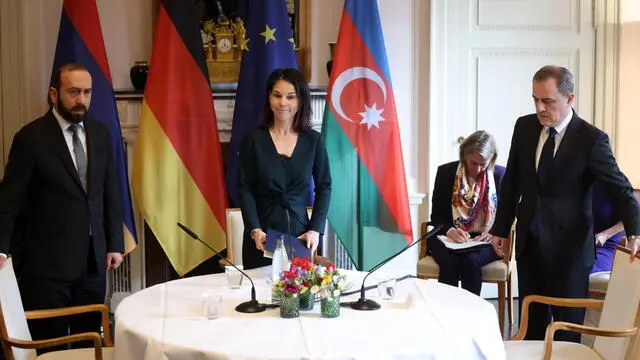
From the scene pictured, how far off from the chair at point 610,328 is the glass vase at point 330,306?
753mm

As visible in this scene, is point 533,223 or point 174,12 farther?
point 174,12

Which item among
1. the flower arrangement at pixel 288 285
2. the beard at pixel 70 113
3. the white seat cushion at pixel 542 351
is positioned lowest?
the white seat cushion at pixel 542 351

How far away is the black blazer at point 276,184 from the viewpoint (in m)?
3.12

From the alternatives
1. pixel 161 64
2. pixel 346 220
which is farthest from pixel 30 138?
pixel 346 220

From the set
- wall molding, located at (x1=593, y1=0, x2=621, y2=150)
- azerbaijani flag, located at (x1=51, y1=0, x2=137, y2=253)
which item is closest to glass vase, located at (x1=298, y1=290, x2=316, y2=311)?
azerbaijani flag, located at (x1=51, y1=0, x2=137, y2=253)

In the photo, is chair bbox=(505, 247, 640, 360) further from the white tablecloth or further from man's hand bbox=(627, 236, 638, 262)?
the white tablecloth

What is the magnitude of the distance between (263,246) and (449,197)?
1.51 meters

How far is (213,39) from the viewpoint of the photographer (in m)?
4.71

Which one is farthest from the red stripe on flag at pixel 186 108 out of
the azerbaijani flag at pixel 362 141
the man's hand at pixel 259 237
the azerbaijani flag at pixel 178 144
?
the man's hand at pixel 259 237

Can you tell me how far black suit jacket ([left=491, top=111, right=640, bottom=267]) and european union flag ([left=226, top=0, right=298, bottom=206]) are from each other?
1.69 meters

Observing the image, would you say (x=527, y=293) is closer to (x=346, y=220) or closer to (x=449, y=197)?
(x=449, y=197)

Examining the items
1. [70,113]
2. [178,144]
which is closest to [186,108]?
[178,144]

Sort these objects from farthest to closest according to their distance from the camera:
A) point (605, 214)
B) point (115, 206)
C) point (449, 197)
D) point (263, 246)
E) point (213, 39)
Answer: point (213, 39) → point (449, 197) → point (605, 214) → point (115, 206) → point (263, 246)

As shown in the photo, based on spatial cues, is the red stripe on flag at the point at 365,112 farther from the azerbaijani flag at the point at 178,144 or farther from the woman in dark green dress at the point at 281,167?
the woman in dark green dress at the point at 281,167
